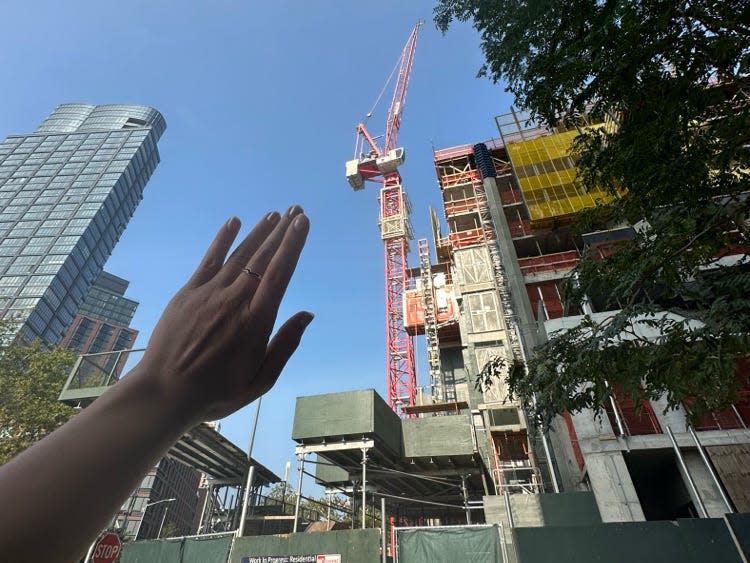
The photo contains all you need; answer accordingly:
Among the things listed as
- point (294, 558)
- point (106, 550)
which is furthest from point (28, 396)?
point (294, 558)

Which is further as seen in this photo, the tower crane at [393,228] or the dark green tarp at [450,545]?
the tower crane at [393,228]

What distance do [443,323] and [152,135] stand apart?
6353 inches

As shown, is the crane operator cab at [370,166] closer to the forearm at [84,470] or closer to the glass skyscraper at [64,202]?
the forearm at [84,470]

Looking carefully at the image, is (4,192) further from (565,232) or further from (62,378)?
(565,232)

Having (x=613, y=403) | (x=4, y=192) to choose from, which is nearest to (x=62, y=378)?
(x=613, y=403)

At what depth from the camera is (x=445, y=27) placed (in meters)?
10.2

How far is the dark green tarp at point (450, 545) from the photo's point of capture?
960 cm

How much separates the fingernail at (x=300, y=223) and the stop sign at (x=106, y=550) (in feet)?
34.0

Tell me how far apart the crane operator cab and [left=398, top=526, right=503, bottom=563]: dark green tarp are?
215 feet

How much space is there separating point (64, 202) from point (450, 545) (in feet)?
480

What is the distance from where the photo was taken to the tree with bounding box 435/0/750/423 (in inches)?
258

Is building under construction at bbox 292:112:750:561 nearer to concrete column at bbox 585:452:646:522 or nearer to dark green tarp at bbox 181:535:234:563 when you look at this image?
concrete column at bbox 585:452:646:522

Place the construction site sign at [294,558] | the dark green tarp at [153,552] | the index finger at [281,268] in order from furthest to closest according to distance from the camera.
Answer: the dark green tarp at [153,552], the construction site sign at [294,558], the index finger at [281,268]

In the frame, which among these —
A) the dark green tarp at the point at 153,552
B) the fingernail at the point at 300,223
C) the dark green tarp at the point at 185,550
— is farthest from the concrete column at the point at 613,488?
the fingernail at the point at 300,223
